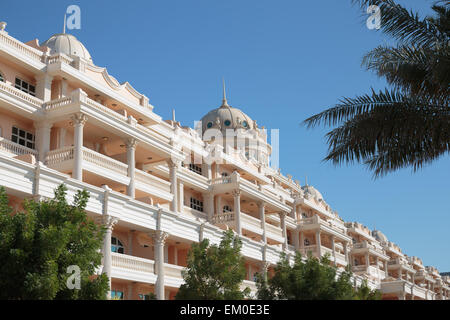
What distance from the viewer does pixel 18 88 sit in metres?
32.3

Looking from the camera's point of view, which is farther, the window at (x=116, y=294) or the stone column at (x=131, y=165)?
the stone column at (x=131, y=165)

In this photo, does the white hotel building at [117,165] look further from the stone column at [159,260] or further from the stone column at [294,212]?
the stone column at [294,212]

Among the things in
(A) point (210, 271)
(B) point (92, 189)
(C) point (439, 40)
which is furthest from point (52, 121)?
(C) point (439, 40)

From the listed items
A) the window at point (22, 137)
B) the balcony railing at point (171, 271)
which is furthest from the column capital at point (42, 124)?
the balcony railing at point (171, 271)

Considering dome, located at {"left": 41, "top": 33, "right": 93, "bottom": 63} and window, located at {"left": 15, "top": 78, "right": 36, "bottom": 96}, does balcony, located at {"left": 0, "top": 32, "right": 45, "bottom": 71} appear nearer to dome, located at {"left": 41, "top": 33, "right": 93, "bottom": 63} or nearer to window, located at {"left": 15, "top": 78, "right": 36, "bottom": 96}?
window, located at {"left": 15, "top": 78, "right": 36, "bottom": 96}

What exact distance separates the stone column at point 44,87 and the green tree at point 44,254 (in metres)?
16.7

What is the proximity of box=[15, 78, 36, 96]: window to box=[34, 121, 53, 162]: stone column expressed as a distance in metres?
2.42

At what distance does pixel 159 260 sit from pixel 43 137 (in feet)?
29.3

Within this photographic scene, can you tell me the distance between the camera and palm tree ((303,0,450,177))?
1709 centimetres

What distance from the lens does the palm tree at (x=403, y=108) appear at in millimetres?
17094

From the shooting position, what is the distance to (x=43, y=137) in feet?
103

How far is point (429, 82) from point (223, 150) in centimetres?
3323

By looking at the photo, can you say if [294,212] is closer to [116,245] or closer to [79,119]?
[116,245]
